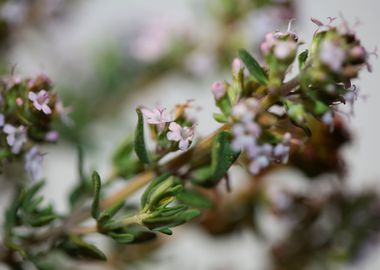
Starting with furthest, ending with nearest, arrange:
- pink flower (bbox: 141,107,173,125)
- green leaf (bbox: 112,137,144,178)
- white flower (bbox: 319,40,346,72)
Answer: green leaf (bbox: 112,137,144,178) < pink flower (bbox: 141,107,173,125) < white flower (bbox: 319,40,346,72)

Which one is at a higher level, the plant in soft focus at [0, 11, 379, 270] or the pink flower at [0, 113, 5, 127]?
the pink flower at [0, 113, 5, 127]

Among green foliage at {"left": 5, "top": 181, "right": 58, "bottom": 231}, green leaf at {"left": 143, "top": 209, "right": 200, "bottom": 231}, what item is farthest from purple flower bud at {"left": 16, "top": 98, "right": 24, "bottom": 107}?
green leaf at {"left": 143, "top": 209, "right": 200, "bottom": 231}

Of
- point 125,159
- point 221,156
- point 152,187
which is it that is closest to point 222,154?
point 221,156

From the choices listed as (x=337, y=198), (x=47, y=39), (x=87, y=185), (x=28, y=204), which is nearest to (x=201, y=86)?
(x=47, y=39)

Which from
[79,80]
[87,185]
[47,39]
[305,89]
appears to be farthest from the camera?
[79,80]

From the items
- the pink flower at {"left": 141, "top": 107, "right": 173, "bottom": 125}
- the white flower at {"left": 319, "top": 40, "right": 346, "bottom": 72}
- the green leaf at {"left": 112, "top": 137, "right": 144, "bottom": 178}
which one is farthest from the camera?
the green leaf at {"left": 112, "top": 137, "right": 144, "bottom": 178}

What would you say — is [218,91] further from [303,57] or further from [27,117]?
[27,117]

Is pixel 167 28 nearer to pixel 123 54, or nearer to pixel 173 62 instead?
pixel 173 62

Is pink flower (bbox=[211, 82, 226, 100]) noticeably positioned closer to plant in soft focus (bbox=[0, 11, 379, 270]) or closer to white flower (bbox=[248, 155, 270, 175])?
plant in soft focus (bbox=[0, 11, 379, 270])
